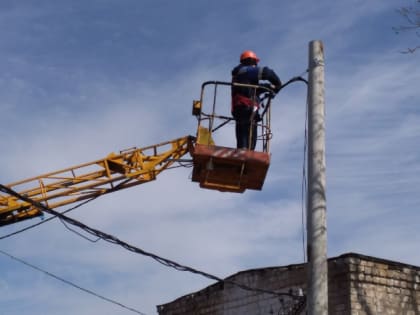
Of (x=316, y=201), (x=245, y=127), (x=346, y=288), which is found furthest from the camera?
(x=346, y=288)

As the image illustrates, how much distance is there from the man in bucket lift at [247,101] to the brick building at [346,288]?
13.6 feet

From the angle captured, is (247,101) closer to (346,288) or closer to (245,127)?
(245,127)

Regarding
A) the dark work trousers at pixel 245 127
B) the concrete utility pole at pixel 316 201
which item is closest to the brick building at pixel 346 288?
the dark work trousers at pixel 245 127

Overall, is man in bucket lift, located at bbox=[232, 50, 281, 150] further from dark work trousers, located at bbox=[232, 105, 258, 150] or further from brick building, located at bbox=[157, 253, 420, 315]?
brick building, located at bbox=[157, 253, 420, 315]

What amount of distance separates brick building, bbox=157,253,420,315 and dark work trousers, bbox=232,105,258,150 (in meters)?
4.10

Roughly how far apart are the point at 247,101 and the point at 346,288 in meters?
5.64

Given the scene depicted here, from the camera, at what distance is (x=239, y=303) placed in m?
17.9

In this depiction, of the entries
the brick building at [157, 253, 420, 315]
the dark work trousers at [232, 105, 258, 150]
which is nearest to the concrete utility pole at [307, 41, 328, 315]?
the dark work trousers at [232, 105, 258, 150]

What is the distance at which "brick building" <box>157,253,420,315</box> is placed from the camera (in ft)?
50.0

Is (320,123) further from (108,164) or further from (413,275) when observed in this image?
(413,275)

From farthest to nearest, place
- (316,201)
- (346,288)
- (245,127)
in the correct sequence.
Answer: (346,288) < (245,127) < (316,201)

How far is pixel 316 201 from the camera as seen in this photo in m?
7.57

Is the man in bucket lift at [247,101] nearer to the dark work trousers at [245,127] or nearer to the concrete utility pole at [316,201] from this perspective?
the dark work trousers at [245,127]

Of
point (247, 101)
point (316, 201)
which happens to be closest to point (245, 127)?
point (247, 101)
